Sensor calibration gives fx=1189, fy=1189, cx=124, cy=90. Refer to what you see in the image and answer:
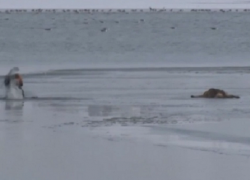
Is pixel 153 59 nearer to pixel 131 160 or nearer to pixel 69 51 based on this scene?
pixel 69 51

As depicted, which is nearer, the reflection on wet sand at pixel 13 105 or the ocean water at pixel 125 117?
the ocean water at pixel 125 117

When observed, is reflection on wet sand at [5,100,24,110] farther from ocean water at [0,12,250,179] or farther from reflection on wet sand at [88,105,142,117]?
reflection on wet sand at [88,105,142,117]

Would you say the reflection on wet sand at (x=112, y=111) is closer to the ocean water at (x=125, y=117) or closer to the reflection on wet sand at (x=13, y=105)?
the ocean water at (x=125, y=117)

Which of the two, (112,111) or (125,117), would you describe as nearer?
(125,117)

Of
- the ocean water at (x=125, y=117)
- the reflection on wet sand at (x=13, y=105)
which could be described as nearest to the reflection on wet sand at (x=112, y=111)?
the ocean water at (x=125, y=117)

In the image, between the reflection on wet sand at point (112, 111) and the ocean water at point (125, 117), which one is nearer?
the ocean water at point (125, 117)

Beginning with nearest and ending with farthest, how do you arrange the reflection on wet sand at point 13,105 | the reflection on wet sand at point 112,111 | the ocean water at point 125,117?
the ocean water at point 125,117, the reflection on wet sand at point 112,111, the reflection on wet sand at point 13,105

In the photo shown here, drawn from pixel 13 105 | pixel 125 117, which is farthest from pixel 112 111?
pixel 13 105

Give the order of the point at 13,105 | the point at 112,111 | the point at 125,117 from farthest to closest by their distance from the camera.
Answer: the point at 13,105, the point at 112,111, the point at 125,117

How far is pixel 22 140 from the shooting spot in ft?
42.3

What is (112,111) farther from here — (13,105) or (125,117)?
(13,105)

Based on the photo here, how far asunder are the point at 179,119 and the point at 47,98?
4113mm

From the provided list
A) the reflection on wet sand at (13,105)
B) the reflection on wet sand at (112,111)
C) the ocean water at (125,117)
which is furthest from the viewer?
the reflection on wet sand at (13,105)

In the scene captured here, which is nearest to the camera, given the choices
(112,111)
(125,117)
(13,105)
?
(125,117)
